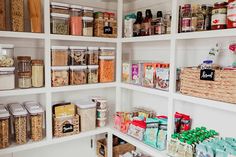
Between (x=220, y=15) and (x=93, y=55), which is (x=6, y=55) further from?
(x=220, y=15)

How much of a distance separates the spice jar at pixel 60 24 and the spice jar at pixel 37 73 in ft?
0.88

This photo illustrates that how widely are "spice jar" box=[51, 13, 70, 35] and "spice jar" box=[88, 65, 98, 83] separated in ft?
1.17

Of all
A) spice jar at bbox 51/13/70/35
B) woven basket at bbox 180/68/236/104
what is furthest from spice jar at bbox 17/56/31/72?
woven basket at bbox 180/68/236/104

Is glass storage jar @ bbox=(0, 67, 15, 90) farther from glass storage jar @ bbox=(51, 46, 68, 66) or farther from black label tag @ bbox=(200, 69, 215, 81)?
black label tag @ bbox=(200, 69, 215, 81)

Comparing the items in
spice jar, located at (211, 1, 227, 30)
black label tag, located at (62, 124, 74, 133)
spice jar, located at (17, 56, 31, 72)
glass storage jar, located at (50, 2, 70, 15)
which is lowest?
black label tag, located at (62, 124, 74, 133)

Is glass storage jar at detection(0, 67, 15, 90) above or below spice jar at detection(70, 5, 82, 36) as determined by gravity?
below

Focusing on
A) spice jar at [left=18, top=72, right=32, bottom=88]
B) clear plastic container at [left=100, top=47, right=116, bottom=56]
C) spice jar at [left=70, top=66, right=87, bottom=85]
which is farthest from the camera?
clear plastic container at [left=100, top=47, right=116, bottom=56]

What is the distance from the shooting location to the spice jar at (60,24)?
64.0 inches

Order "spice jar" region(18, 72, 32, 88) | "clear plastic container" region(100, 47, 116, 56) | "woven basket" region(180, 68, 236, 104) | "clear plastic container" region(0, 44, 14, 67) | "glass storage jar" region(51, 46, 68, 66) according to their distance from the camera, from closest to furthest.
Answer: "woven basket" region(180, 68, 236, 104) → "clear plastic container" region(0, 44, 14, 67) → "spice jar" region(18, 72, 32, 88) → "glass storage jar" region(51, 46, 68, 66) → "clear plastic container" region(100, 47, 116, 56)

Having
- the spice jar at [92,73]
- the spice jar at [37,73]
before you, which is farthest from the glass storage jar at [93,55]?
the spice jar at [37,73]

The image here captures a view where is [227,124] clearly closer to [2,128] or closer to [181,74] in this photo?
[181,74]

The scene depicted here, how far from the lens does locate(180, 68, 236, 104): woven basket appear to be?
1154mm

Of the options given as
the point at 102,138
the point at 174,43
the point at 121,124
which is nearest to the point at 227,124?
the point at 174,43

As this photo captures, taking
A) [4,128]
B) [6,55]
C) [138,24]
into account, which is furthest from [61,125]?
[138,24]
